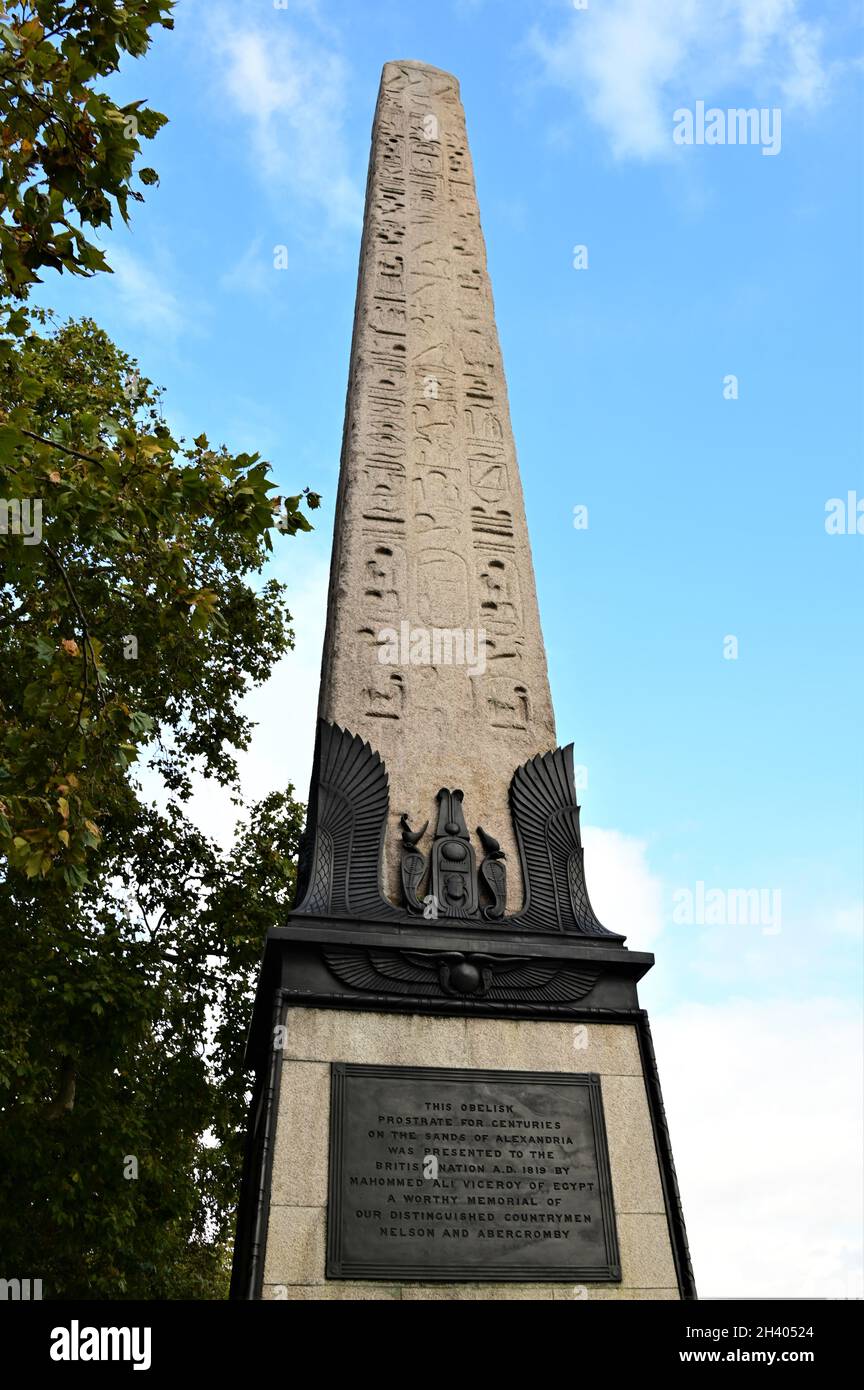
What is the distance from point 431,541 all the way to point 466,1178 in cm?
378

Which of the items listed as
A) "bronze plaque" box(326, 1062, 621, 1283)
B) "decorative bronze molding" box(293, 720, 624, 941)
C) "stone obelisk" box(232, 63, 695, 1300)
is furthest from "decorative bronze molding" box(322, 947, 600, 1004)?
"bronze plaque" box(326, 1062, 621, 1283)

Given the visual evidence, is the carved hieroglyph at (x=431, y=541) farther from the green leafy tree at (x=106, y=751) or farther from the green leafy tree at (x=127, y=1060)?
the green leafy tree at (x=127, y=1060)

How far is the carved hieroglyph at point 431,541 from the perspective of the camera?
6293 millimetres

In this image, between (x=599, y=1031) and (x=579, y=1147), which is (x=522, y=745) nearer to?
(x=599, y=1031)

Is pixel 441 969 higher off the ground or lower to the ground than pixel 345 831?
lower

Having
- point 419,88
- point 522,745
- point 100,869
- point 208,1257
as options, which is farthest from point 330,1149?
point 208,1257

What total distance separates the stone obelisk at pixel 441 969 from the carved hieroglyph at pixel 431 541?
2 cm

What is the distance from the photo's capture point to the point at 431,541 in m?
7.05

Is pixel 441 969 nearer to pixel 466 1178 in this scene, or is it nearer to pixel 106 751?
pixel 466 1178

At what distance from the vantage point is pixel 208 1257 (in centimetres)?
1517

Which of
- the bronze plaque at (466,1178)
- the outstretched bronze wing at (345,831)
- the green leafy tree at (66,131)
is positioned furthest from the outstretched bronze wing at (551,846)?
the green leafy tree at (66,131)

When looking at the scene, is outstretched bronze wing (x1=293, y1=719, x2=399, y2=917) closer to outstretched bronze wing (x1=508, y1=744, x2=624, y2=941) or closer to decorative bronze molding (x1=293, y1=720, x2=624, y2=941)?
decorative bronze molding (x1=293, y1=720, x2=624, y2=941)

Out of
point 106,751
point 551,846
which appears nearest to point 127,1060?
point 106,751

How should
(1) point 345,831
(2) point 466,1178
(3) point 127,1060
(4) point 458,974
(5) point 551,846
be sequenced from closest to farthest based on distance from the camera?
(2) point 466,1178
(4) point 458,974
(1) point 345,831
(5) point 551,846
(3) point 127,1060
